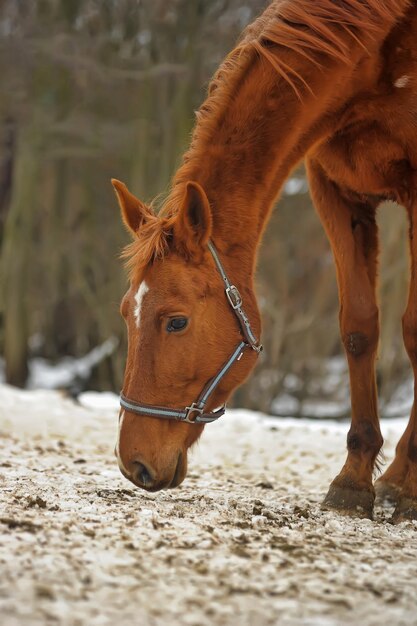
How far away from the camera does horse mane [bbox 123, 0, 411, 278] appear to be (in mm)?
3488

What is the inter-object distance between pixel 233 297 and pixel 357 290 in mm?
1009

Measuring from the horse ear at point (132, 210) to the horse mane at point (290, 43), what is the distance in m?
0.13

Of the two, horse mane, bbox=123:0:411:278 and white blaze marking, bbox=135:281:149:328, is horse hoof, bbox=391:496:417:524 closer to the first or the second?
white blaze marking, bbox=135:281:149:328

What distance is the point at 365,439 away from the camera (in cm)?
392

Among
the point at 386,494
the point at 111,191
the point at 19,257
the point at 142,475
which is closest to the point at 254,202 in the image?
the point at 142,475

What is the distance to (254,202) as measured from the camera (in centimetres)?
347

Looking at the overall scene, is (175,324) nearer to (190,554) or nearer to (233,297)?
(233,297)

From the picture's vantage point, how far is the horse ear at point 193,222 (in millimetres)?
3201

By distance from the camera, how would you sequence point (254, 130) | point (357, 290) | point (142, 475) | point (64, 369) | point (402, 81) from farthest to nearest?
point (64, 369), point (357, 290), point (402, 81), point (254, 130), point (142, 475)

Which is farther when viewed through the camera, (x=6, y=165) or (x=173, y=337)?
(x=6, y=165)

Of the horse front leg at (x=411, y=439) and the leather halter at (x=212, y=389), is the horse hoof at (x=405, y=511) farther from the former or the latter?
the leather halter at (x=212, y=389)

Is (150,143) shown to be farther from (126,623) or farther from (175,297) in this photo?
(126,623)

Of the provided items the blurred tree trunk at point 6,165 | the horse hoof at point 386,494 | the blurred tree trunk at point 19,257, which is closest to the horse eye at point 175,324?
the horse hoof at point 386,494

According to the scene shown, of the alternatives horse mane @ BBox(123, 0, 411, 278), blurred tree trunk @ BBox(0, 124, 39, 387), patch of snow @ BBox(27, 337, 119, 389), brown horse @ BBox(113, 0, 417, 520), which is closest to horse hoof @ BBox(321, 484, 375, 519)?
brown horse @ BBox(113, 0, 417, 520)
